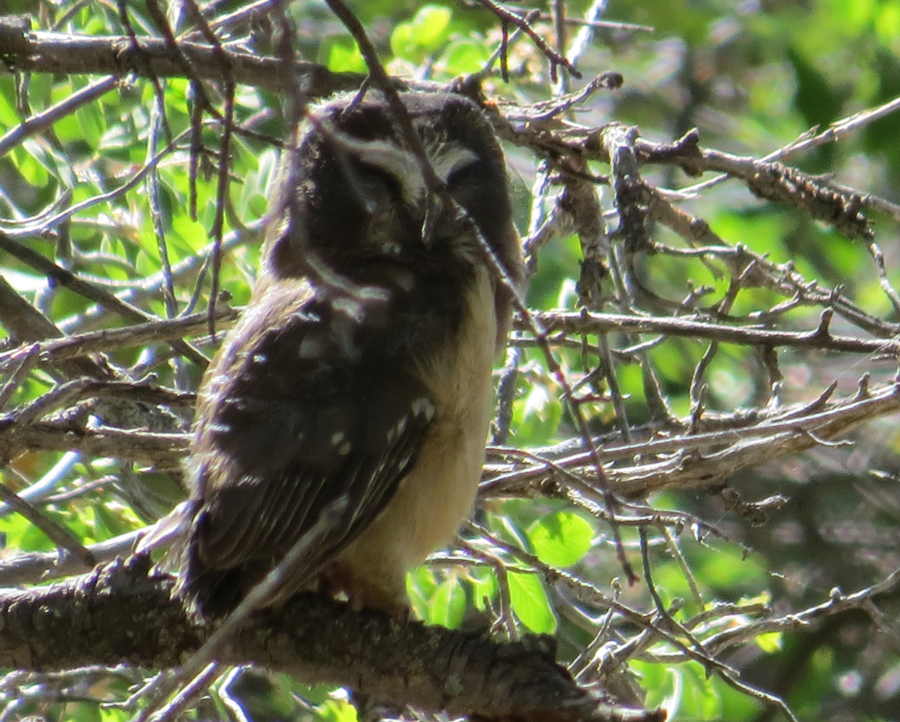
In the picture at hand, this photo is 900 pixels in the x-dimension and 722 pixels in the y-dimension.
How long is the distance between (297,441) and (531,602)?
1062 mm

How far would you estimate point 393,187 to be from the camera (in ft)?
9.98

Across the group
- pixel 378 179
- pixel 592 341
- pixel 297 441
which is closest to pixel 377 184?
pixel 378 179

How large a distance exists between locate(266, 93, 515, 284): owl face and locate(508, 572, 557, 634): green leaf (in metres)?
0.93

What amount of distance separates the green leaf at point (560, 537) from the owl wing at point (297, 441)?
0.93m

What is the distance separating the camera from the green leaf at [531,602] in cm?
348

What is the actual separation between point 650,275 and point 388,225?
3298mm

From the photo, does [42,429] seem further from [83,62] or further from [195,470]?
[83,62]

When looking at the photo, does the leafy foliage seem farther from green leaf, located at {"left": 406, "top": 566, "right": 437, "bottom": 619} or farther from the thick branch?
the thick branch

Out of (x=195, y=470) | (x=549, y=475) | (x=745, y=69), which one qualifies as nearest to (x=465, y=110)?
(x=549, y=475)

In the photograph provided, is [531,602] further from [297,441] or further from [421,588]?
[297,441]

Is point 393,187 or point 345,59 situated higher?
point 345,59

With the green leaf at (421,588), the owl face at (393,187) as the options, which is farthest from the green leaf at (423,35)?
the green leaf at (421,588)

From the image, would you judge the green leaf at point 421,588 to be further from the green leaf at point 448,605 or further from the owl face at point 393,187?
the owl face at point 393,187

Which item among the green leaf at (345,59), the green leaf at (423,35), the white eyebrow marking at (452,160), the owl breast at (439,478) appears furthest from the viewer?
the green leaf at (423,35)
